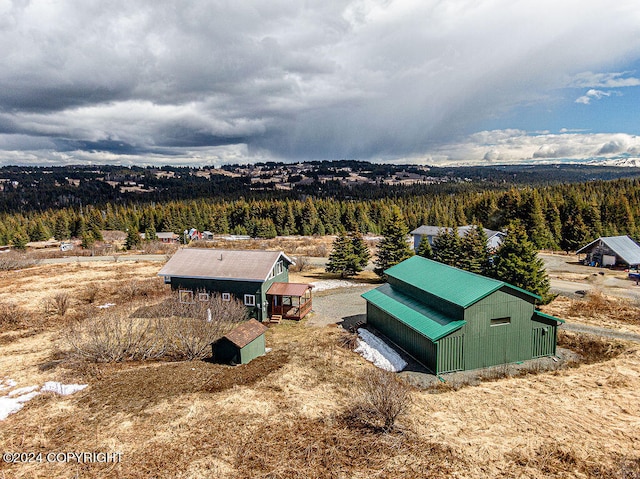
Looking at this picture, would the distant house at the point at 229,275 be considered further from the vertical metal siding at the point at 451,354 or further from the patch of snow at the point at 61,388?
the vertical metal siding at the point at 451,354

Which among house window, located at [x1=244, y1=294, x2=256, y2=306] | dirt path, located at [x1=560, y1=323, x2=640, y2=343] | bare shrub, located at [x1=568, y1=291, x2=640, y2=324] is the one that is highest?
house window, located at [x1=244, y1=294, x2=256, y2=306]

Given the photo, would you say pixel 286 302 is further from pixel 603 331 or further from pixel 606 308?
pixel 606 308

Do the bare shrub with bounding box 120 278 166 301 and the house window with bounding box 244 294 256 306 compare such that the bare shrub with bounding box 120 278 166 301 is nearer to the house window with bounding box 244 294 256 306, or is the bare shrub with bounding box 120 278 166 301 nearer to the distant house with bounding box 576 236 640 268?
the house window with bounding box 244 294 256 306

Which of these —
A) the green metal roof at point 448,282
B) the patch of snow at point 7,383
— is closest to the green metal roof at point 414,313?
the green metal roof at point 448,282

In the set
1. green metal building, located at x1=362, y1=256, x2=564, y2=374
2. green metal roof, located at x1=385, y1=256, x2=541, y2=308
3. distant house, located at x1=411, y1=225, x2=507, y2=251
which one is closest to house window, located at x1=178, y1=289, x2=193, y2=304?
green metal roof, located at x1=385, y1=256, x2=541, y2=308

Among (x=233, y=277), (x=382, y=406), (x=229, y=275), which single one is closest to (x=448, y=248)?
(x=233, y=277)

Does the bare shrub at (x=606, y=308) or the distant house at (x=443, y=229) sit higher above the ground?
the distant house at (x=443, y=229)
